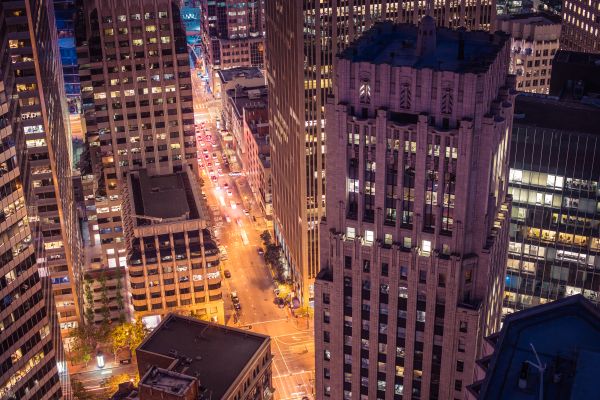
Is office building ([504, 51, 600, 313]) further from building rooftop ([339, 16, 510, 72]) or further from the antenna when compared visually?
the antenna

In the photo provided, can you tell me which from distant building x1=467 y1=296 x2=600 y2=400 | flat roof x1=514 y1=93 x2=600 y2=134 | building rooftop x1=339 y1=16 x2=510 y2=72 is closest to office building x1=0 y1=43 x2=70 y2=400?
building rooftop x1=339 y1=16 x2=510 y2=72

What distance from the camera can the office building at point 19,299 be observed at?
497 ft

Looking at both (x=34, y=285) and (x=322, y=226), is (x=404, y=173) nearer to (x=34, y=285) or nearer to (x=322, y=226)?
(x=322, y=226)

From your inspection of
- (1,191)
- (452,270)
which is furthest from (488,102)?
(1,191)

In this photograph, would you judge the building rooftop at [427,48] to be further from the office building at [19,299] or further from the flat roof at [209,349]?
the flat roof at [209,349]

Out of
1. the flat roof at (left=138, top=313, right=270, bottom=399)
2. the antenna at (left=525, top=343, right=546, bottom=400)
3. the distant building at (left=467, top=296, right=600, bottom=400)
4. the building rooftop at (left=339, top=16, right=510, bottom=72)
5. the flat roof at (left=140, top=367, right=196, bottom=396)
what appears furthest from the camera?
the flat roof at (left=138, top=313, right=270, bottom=399)

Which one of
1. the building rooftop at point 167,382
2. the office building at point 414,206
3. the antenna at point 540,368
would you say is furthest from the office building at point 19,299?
the antenna at point 540,368

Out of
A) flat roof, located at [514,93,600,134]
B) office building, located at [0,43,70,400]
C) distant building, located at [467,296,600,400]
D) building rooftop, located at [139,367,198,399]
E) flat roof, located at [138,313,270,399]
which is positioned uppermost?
flat roof, located at [514,93,600,134]

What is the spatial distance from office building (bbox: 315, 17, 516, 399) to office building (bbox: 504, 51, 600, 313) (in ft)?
76.0

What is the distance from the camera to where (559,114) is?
178 meters

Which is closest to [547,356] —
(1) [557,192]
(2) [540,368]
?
(2) [540,368]

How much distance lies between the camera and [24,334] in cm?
16138

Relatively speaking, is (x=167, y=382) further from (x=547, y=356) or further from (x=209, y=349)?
(x=547, y=356)

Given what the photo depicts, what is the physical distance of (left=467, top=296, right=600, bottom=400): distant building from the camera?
3516 inches
